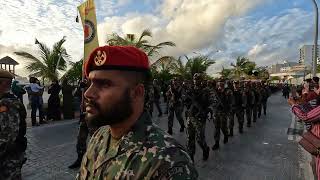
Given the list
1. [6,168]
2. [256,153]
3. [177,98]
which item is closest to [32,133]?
[177,98]

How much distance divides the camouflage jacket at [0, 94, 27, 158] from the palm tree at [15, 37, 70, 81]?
1542cm

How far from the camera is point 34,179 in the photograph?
6.36 meters

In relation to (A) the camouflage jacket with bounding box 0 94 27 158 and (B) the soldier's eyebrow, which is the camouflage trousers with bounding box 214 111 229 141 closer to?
(A) the camouflage jacket with bounding box 0 94 27 158

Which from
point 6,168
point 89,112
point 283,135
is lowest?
point 283,135

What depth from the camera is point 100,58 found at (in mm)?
1767

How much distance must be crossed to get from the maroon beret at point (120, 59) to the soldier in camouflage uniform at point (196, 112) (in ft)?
18.7

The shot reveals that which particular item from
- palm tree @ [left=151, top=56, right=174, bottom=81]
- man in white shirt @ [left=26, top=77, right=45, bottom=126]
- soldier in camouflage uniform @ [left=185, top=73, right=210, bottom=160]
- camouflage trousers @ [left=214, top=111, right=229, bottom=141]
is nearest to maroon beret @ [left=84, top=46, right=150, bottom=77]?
soldier in camouflage uniform @ [left=185, top=73, right=210, bottom=160]

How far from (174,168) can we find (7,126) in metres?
2.30

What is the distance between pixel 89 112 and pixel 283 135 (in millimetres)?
11284

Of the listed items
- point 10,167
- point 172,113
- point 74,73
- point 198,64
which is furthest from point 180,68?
point 10,167

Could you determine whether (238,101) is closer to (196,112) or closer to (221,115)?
(221,115)

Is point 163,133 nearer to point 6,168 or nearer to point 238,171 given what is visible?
point 6,168

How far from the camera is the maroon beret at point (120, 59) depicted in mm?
1709

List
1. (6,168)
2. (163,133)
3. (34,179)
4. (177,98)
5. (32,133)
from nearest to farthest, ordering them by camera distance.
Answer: (163,133) → (6,168) → (34,179) → (32,133) → (177,98)
